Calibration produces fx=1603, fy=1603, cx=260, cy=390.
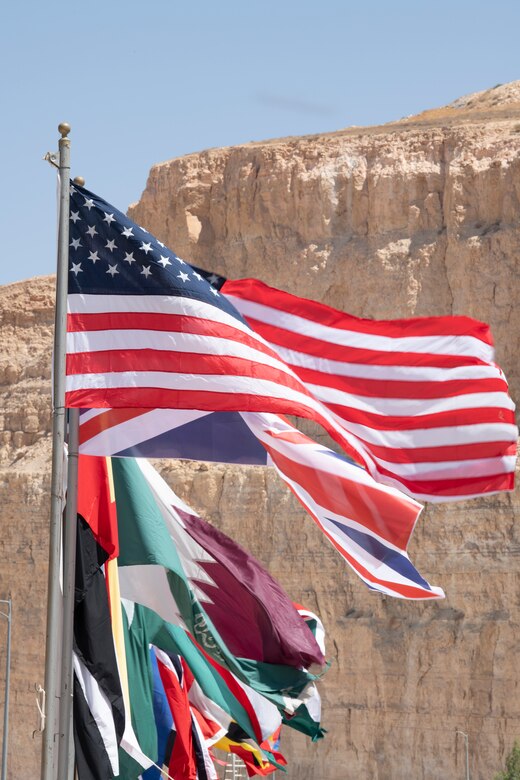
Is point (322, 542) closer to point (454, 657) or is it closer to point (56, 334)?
point (454, 657)

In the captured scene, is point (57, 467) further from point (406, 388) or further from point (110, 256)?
point (406, 388)

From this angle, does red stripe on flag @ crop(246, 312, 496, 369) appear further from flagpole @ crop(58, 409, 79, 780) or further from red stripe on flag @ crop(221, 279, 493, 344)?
flagpole @ crop(58, 409, 79, 780)

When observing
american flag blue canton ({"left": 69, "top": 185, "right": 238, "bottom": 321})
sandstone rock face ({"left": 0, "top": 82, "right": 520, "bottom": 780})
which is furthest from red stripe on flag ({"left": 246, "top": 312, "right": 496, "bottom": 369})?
sandstone rock face ({"left": 0, "top": 82, "right": 520, "bottom": 780})

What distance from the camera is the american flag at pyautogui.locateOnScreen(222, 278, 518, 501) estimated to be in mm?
11875

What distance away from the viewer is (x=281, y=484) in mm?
52719

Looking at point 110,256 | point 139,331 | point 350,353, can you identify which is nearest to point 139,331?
point 139,331

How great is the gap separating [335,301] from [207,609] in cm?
4132

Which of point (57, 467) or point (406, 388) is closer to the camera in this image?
point (57, 467)

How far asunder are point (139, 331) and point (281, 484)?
42.0 metres

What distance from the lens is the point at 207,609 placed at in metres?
14.9

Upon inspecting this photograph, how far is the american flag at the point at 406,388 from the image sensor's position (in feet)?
Result: 39.0

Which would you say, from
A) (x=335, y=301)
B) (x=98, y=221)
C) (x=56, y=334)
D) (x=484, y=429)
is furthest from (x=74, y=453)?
(x=335, y=301)

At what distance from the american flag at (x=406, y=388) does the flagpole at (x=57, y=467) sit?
6.63 feet

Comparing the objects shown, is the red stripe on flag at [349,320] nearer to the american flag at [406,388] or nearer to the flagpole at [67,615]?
the american flag at [406,388]
